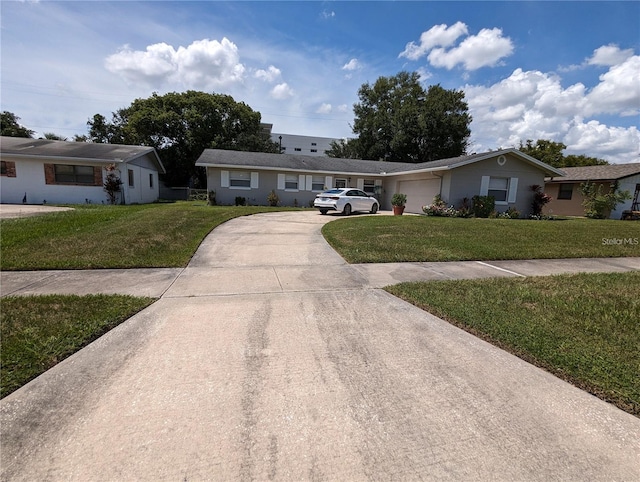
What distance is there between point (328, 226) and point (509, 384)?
9544 millimetres

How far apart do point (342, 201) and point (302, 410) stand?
15179 mm

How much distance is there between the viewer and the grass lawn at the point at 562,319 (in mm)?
2857

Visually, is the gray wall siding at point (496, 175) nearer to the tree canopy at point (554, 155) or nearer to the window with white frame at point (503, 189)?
the window with white frame at point (503, 189)

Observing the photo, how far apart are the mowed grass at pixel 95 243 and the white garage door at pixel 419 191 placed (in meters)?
12.8

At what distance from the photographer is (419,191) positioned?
2002cm

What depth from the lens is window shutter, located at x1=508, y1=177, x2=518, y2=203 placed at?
698 inches

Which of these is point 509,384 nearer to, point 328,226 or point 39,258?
point 39,258

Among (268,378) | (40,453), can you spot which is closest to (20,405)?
(40,453)

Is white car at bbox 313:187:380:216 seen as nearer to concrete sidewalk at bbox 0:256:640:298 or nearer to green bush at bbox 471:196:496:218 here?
green bush at bbox 471:196:496:218

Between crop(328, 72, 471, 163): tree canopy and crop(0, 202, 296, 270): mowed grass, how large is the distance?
100ft

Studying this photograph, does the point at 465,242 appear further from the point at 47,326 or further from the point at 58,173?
the point at 58,173

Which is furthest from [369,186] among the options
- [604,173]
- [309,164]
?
[604,173]

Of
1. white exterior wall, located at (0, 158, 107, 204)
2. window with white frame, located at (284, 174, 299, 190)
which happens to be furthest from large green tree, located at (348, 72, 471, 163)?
white exterior wall, located at (0, 158, 107, 204)

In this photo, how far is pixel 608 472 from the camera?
1.88m
